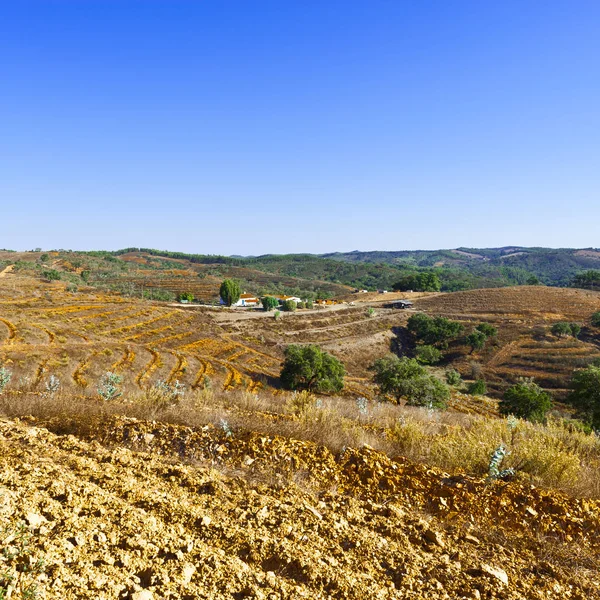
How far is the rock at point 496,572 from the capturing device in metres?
2.72

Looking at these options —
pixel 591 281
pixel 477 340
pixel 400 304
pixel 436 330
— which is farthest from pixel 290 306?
pixel 591 281

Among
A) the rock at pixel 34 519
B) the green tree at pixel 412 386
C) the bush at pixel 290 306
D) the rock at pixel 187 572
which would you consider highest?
the rock at pixel 34 519

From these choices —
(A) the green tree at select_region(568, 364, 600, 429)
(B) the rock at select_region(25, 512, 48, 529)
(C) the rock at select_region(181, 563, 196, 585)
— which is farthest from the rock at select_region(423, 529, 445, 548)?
(A) the green tree at select_region(568, 364, 600, 429)

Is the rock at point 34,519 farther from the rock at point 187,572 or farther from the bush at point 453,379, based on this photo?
the bush at point 453,379

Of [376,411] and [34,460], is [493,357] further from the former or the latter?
[34,460]

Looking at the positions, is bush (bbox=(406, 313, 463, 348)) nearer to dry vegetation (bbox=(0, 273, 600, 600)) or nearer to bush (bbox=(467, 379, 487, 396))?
bush (bbox=(467, 379, 487, 396))

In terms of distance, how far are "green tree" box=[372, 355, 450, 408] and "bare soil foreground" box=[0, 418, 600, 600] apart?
21.0 meters

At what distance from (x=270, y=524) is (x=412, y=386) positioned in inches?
969

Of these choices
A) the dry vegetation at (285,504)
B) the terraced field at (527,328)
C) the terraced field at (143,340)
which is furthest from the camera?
the terraced field at (527,328)

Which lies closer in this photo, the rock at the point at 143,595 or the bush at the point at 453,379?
the rock at the point at 143,595

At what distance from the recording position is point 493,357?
176 ft

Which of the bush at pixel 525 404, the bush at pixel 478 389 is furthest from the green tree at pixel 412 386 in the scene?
the bush at pixel 478 389

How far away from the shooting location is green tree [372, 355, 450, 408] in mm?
25467

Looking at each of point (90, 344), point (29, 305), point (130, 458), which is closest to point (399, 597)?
point (130, 458)
